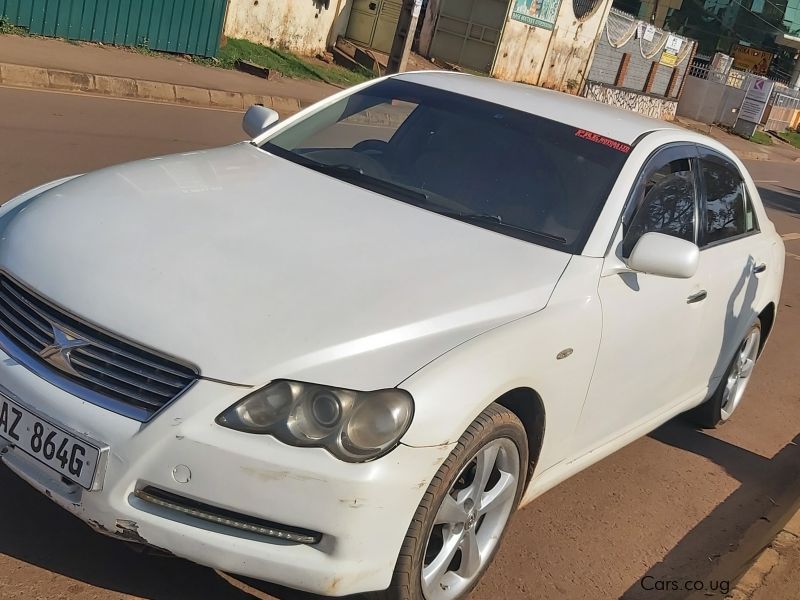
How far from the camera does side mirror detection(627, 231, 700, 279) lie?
3629 millimetres

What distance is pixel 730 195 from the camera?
16.4 feet

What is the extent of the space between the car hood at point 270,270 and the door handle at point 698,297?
0.88 metres

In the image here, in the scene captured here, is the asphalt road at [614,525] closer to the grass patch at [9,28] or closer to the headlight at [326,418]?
the headlight at [326,418]

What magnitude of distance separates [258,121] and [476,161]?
1.13 m

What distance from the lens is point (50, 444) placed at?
9.02 feet

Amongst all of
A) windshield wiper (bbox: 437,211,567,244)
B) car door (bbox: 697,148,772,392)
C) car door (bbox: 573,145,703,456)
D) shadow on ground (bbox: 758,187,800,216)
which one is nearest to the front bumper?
car door (bbox: 573,145,703,456)

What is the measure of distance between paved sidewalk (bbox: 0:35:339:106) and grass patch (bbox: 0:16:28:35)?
185 mm

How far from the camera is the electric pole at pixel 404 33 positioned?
736 inches

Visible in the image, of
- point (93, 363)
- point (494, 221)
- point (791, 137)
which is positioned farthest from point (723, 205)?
point (791, 137)

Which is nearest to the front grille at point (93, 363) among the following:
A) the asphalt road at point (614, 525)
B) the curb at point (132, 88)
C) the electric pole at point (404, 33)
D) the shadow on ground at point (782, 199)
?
the asphalt road at point (614, 525)

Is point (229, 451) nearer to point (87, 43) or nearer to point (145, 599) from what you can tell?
point (145, 599)

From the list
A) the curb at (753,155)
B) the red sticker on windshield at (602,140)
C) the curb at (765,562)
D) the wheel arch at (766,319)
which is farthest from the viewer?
the curb at (753,155)

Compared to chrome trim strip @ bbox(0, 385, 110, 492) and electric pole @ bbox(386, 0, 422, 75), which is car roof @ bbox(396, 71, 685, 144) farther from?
electric pole @ bbox(386, 0, 422, 75)

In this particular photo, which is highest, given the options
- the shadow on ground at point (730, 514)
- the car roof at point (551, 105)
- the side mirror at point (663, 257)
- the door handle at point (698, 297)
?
the car roof at point (551, 105)
